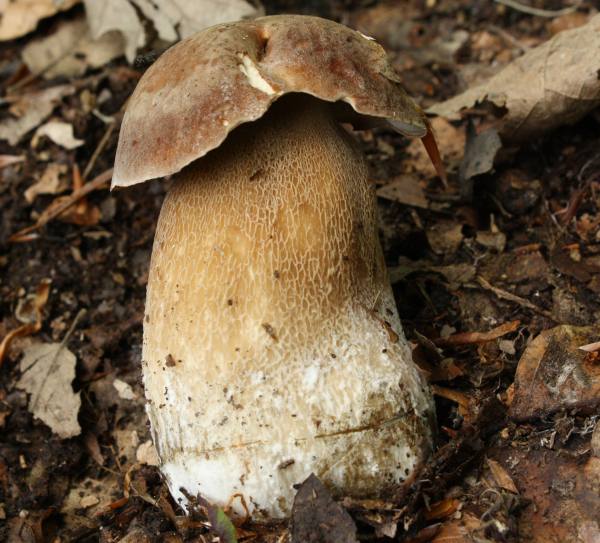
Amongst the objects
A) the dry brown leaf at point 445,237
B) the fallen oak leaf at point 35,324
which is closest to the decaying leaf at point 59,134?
the fallen oak leaf at point 35,324

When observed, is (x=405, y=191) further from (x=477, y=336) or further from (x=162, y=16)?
(x=162, y=16)

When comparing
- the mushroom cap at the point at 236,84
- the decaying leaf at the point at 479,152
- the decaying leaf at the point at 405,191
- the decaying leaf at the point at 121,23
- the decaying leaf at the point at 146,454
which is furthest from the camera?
the decaying leaf at the point at 121,23

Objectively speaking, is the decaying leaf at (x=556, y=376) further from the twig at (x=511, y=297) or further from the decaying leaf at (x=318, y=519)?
the decaying leaf at (x=318, y=519)

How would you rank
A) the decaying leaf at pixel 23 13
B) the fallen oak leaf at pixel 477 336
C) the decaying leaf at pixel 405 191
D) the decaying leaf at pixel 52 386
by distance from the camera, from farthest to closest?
1. the decaying leaf at pixel 23 13
2. the decaying leaf at pixel 405 191
3. the decaying leaf at pixel 52 386
4. the fallen oak leaf at pixel 477 336

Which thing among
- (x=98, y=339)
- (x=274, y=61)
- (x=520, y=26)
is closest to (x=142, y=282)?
(x=98, y=339)

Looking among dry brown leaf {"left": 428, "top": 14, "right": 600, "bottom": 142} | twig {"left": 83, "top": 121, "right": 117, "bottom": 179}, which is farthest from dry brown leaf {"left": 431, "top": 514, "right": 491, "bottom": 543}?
twig {"left": 83, "top": 121, "right": 117, "bottom": 179}

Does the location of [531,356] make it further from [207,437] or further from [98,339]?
[98,339]

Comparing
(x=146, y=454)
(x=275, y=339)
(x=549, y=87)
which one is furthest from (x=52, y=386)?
(x=549, y=87)
